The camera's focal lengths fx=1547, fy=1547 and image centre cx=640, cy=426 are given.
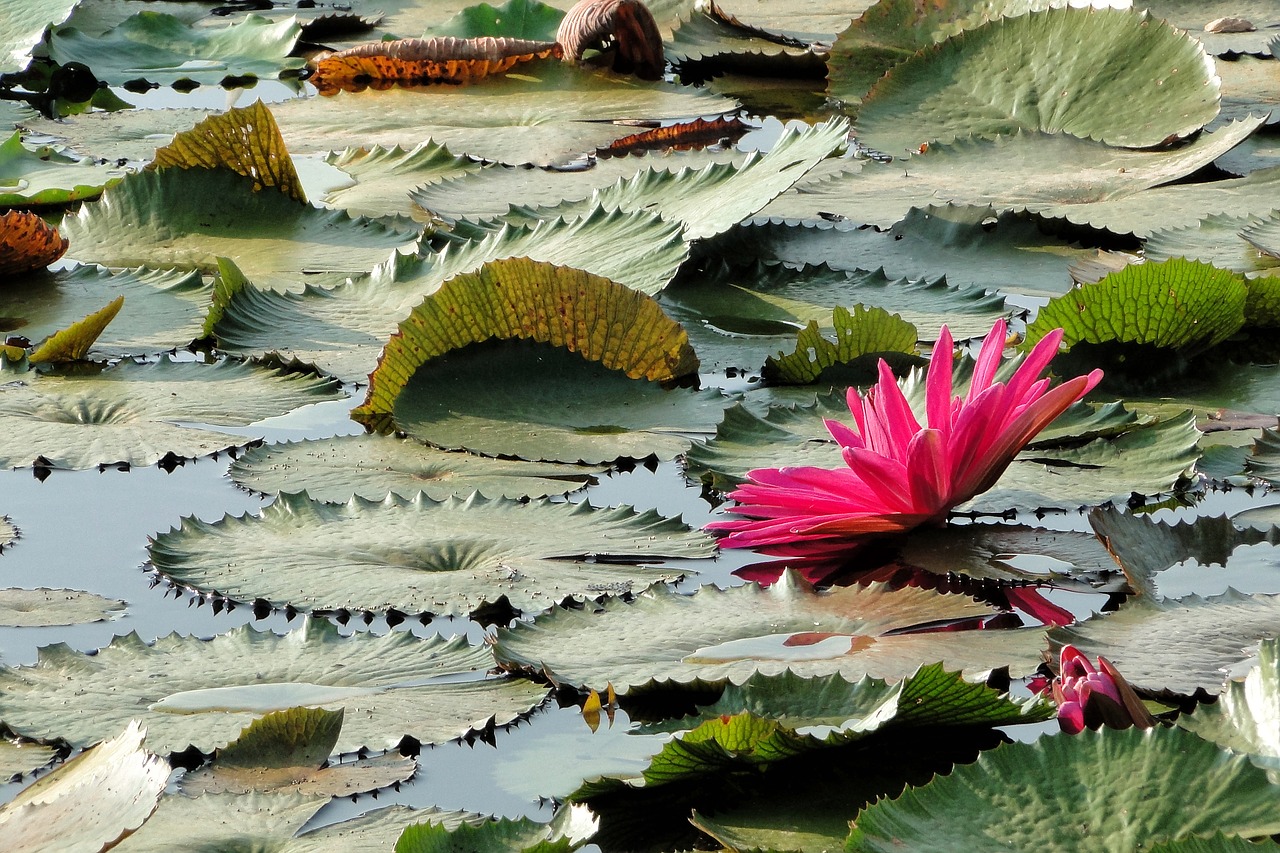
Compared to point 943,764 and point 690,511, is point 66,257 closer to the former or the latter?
point 690,511

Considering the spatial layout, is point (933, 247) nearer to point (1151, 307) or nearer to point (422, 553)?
point (1151, 307)

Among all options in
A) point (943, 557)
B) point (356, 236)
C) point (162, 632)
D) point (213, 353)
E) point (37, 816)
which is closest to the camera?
point (37, 816)

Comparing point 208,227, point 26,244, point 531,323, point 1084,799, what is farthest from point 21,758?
point 208,227

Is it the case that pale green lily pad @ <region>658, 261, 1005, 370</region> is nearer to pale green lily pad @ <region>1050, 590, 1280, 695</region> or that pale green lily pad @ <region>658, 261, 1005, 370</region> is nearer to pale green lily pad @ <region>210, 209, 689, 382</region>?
pale green lily pad @ <region>210, 209, 689, 382</region>

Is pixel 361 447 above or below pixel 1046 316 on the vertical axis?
below

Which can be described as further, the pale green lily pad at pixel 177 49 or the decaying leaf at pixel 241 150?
the pale green lily pad at pixel 177 49

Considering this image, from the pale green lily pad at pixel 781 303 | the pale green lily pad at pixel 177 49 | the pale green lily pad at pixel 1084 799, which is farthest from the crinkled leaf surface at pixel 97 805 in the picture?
the pale green lily pad at pixel 177 49

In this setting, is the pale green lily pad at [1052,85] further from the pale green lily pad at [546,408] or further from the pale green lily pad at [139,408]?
the pale green lily pad at [139,408]

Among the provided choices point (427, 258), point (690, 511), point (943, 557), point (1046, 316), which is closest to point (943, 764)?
point (943, 557)
